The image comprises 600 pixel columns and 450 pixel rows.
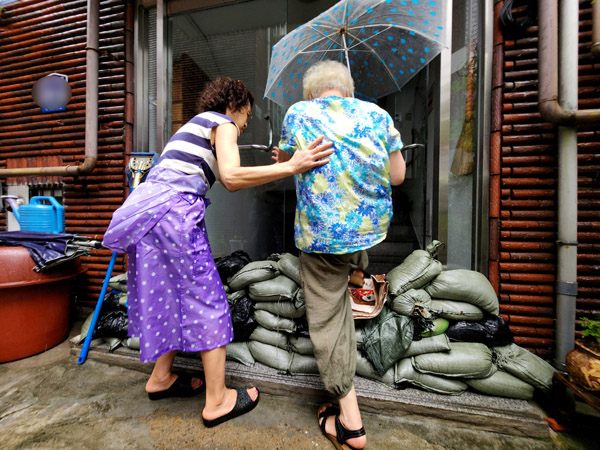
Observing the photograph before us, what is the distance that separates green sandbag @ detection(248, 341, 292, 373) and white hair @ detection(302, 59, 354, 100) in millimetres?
1769

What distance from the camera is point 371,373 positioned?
1.68 meters

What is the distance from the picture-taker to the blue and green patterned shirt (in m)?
1.24

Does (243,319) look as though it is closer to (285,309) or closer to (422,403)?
(285,309)

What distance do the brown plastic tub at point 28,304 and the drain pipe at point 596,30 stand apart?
4.60 m

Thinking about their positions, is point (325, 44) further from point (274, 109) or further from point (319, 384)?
point (319, 384)

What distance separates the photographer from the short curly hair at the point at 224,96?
1539 mm

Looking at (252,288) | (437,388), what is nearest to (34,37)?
(252,288)

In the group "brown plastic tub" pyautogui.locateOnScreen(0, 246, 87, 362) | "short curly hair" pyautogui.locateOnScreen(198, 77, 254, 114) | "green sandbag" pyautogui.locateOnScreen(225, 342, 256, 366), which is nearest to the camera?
"short curly hair" pyautogui.locateOnScreen(198, 77, 254, 114)

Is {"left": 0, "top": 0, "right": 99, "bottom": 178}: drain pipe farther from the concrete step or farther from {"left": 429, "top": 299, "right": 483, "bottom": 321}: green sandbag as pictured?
{"left": 429, "top": 299, "right": 483, "bottom": 321}: green sandbag

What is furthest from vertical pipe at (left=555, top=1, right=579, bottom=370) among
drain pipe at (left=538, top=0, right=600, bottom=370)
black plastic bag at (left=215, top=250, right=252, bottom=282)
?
black plastic bag at (left=215, top=250, right=252, bottom=282)

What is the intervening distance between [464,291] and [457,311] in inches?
5.8

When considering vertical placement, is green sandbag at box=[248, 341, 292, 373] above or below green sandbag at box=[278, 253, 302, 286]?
below

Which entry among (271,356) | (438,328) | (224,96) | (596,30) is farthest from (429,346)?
(596,30)

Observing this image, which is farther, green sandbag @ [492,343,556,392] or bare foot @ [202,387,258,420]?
green sandbag @ [492,343,556,392]
